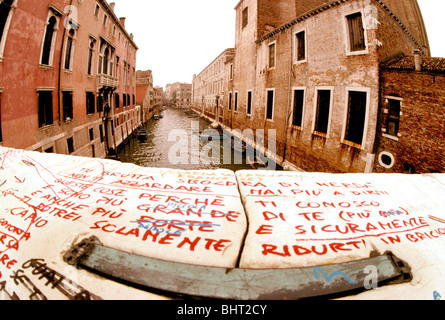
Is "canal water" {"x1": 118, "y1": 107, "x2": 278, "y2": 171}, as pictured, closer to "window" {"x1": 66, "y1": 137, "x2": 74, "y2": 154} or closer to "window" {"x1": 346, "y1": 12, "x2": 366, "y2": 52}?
"window" {"x1": 66, "y1": 137, "x2": 74, "y2": 154}

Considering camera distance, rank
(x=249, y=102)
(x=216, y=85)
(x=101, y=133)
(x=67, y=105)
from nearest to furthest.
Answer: (x=67, y=105)
(x=101, y=133)
(x=249, y=102)
(x=216, y=85)

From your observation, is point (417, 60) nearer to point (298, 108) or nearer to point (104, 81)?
point (298, 108)

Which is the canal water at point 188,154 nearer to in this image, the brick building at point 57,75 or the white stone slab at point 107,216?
the brick building at point 57,75

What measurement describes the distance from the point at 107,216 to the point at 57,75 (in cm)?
1094

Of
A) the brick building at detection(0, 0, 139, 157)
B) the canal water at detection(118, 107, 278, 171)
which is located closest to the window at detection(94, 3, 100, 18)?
the brick building at detection(0, 0, 139, 157)

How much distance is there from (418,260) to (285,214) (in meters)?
0.98

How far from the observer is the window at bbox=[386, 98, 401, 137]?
23.5 feet

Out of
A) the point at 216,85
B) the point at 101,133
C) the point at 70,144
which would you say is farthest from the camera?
the point at 216,85

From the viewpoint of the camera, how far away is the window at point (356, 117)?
8391 mm

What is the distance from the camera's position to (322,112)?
34.8ft

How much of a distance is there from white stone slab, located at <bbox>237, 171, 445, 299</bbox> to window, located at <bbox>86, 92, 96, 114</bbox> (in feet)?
46.5

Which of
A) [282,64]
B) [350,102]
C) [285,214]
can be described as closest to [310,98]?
[350,102]

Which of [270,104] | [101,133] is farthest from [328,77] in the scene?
[101,133]
